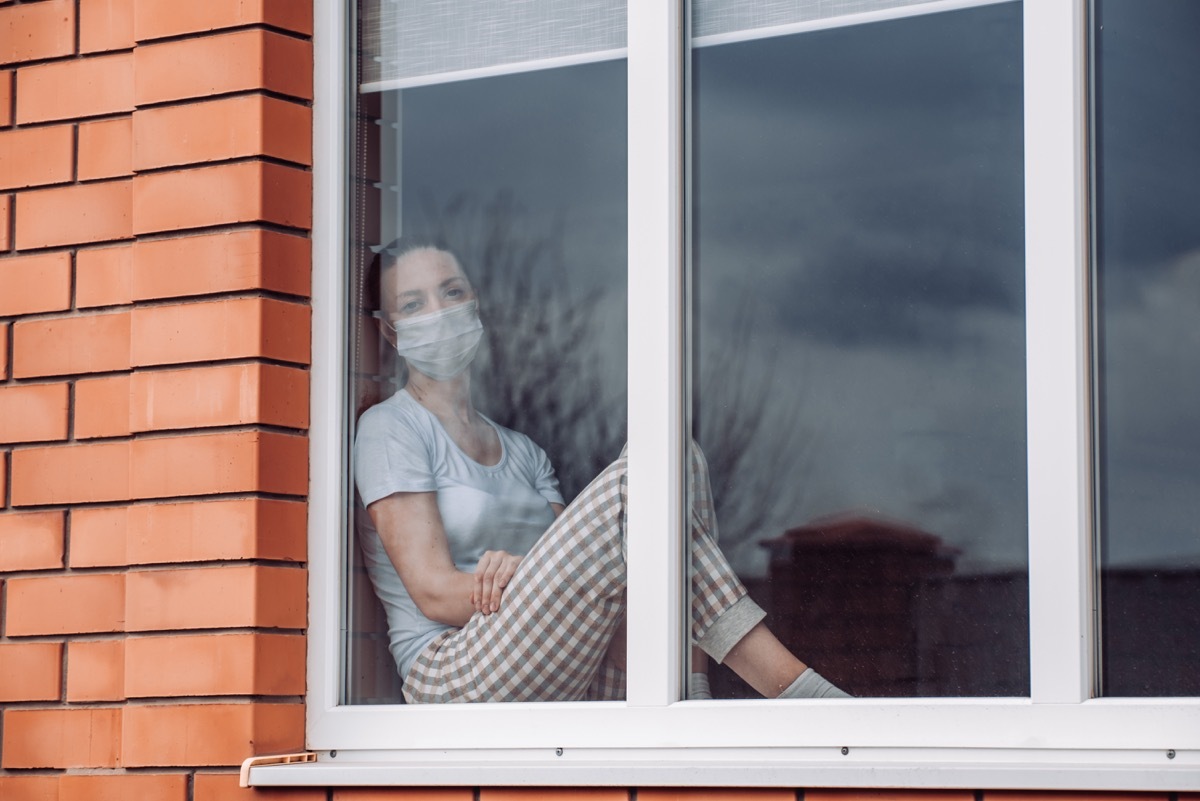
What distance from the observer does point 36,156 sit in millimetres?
3322

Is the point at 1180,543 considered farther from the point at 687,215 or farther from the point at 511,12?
the point at 511,12

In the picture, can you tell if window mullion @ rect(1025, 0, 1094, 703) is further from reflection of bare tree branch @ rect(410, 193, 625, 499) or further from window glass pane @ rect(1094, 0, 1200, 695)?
reflection of bare tree branch @ rect(410, 193, 625, 499)

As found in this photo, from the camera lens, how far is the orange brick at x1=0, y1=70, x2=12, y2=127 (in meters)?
3.36

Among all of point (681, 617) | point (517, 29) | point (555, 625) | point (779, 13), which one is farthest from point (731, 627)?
point (517, 29)

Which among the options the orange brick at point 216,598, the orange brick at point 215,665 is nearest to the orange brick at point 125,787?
the orange brick at point 215,665

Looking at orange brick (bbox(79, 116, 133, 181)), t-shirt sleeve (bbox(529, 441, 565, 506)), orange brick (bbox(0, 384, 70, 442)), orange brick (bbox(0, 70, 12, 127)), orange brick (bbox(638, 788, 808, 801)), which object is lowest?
orange brick (bbox(638, 788, 808, 801))

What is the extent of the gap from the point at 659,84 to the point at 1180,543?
1.19m

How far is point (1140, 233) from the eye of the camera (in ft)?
8.60

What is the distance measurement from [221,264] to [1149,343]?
1.65 metres

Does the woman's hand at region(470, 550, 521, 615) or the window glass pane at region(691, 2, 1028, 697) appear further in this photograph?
the woman's hand at region(470, 550, 521, 615)

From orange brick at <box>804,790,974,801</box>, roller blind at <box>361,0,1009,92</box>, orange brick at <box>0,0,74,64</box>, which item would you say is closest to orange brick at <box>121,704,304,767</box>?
orange brick at <box>804,790,974,801</box>

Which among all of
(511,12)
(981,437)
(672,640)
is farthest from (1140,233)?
(511,12)

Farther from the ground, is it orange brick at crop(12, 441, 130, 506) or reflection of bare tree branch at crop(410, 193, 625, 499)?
reflection of bare tree branch at crop(410, 193, 625, 499)

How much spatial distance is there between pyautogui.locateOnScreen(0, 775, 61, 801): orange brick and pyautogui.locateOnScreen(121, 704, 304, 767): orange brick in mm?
203
